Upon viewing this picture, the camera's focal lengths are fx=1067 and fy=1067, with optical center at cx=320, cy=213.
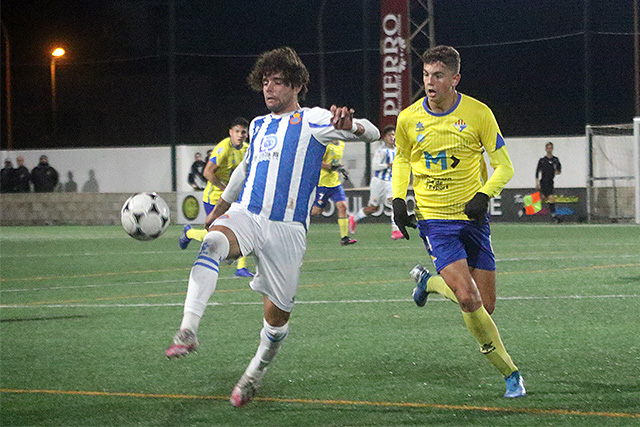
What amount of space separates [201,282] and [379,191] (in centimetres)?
1600

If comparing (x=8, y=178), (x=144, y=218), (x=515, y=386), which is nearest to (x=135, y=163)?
(x=8, y=178)

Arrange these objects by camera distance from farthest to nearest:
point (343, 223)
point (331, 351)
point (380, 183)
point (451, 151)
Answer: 1. point (380, 183)
2. point (343, 223)
3. point (331, 351)
4. point (451, 151)

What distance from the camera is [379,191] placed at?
2134 cm

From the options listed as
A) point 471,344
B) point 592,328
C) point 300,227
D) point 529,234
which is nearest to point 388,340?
point 471,344

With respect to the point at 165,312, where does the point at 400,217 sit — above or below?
above

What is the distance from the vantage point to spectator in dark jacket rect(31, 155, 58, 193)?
31.2 meters

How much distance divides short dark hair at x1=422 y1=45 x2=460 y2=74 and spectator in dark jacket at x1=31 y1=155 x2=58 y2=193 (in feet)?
85.3

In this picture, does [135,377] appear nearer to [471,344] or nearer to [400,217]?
[400,217]

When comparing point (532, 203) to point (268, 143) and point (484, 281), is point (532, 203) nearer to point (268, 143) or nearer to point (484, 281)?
point (484, 281)

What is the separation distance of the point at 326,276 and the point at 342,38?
140 feet

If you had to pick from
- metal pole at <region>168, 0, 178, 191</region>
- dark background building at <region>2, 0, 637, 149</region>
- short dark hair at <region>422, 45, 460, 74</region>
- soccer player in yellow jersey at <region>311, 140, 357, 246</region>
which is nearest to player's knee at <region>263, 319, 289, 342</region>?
short dark hair at <region>422, 45, 460, 74</region>

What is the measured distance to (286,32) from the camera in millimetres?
55656

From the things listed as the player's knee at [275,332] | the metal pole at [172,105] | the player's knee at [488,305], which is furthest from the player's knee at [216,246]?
the metal pole at [172,105]

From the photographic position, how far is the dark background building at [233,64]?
52000 mm
